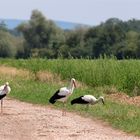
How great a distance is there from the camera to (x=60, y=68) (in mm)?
29734

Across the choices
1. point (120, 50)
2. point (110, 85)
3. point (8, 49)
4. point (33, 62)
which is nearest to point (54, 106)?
point (110, 85)

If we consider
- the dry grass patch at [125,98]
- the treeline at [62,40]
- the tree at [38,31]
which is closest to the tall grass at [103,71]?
the dry grass patch at [125,98]

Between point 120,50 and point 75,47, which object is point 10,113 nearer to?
point 120,50

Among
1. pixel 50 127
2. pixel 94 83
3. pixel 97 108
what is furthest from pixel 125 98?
pixel 50 127

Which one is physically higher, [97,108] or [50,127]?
[50,127]

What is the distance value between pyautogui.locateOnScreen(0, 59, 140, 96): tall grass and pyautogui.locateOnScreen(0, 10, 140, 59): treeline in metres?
43.6

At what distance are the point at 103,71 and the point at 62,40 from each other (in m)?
66.5

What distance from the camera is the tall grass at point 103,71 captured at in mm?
25312

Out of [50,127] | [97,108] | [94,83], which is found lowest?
[94,83]

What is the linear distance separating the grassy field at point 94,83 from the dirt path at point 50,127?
2.05ft

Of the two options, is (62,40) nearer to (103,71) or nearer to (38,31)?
(38,31)

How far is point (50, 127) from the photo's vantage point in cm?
1428

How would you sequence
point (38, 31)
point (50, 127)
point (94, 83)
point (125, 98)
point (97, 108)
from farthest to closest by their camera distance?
point (38, 31) → point (94, 83) → point (125, 98) → point (97, 108) → point (50, 127)

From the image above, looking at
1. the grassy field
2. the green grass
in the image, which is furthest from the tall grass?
the green grass
